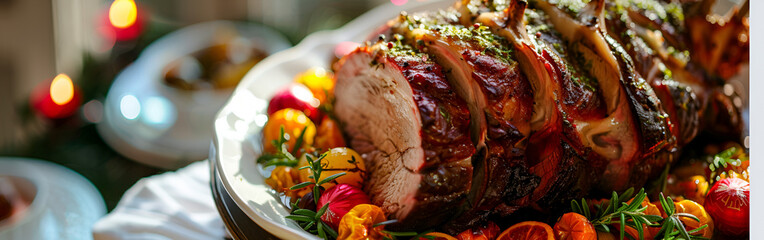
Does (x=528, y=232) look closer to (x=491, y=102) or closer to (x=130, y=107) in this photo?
(x=491, y=102)

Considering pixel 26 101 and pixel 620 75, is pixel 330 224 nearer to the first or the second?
pixel 620 75

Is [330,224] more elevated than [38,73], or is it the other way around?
[330,224]

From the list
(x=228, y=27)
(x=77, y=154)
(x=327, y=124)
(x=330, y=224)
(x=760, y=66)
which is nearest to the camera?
(x=760, y=66)

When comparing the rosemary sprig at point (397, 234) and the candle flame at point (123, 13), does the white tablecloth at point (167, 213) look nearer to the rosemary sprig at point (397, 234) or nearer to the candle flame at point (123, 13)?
the rosemary sprig at point (397, 234)

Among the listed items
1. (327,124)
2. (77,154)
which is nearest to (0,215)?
(77,154)

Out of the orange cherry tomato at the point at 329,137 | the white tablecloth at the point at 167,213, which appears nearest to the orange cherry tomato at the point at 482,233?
the orange cherry tomato at the point at 329,137

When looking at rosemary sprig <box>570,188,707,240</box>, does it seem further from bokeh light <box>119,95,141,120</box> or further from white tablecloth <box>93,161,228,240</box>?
bokeh light <box>119,95,141,120</box>

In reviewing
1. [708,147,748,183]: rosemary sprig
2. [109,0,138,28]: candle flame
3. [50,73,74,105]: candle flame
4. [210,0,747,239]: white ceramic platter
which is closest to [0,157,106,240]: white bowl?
[50,73,74,105]: candle flame
